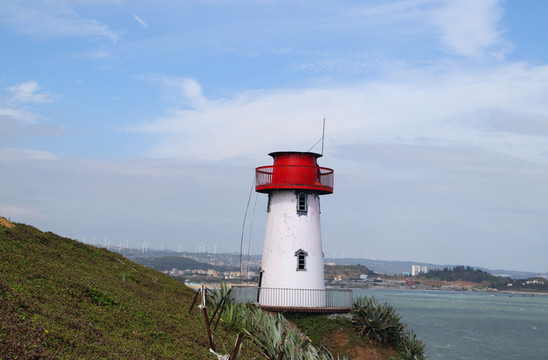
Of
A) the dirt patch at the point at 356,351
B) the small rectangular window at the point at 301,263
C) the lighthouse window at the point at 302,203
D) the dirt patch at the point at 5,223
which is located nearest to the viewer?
the dirt patch at the point at 5,223

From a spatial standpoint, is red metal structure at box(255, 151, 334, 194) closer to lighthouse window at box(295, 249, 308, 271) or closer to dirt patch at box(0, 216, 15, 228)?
lighthouse window at box(295, 249, 308, 271)

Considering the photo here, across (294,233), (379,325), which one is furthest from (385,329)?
(294,233)

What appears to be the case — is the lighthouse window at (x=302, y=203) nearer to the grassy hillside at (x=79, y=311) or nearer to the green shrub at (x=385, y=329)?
the green shrub at (x=385, y=329)

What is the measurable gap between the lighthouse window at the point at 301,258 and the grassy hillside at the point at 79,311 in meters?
5.42

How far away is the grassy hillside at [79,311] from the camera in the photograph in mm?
10172

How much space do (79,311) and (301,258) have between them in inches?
526

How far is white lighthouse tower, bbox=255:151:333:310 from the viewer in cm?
2480

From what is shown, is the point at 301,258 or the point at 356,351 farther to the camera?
the point at 301,258

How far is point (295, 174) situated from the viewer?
25.1m

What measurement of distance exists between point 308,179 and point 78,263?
10.1 meters

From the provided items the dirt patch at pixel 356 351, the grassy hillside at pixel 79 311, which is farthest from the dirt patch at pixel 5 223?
the dirt patch at pixel 356 351

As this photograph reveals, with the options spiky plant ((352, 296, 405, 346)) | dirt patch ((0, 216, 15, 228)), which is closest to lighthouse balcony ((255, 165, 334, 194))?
spiky plant ((352, 296, 405, 346))

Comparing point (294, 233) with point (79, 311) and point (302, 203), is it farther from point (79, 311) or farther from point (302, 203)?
point (79, 311)

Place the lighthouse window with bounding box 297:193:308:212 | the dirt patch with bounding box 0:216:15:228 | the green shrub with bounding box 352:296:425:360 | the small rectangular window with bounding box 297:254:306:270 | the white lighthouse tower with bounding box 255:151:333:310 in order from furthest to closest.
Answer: the lighthouse window with bounding box 297:193:308:212
the small rectangular window with bounding box 297:254:306:270
the white lighthouse tower with bounding box 255:151:333:310
the green shrub with bounding box 352:296:425:360
the dirt patch with bounding box 0:216:15:228
